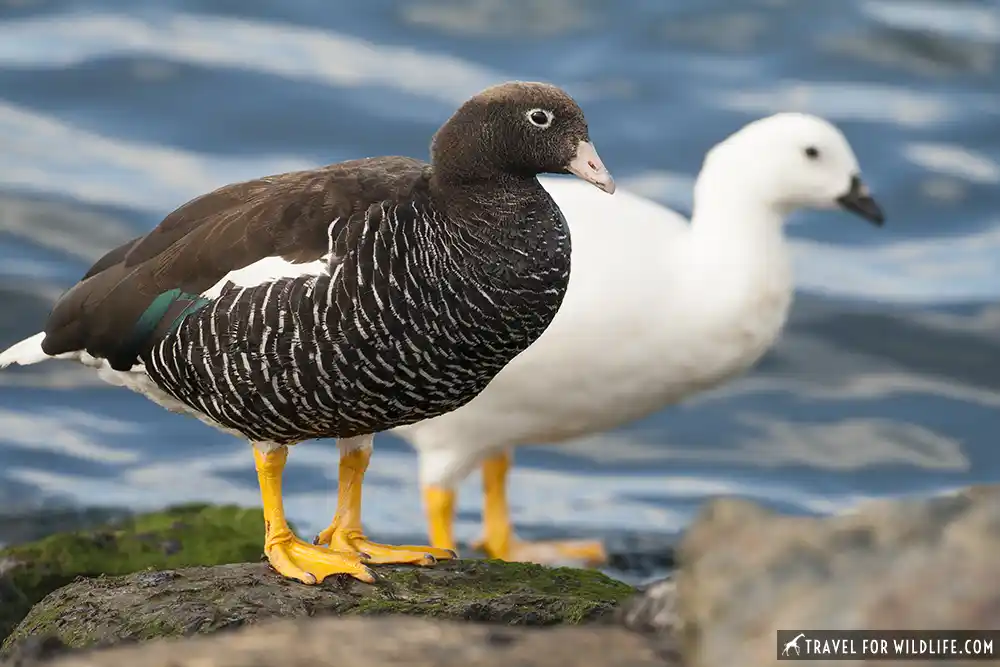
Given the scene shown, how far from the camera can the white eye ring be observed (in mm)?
5682

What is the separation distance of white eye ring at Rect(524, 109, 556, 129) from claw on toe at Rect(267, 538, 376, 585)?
1.64 metres

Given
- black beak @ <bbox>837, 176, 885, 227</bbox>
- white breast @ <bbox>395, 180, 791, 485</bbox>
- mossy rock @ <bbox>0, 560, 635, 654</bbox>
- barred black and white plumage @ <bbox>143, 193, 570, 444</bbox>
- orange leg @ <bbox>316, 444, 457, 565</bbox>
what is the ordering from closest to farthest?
mossy rock @ <bbox>0, 560, 635, 654</bbox> < barred black and white plumage @ <bbox>143, 193, 570, 444</bbox> < orange leg @ <bbox>316, 444, 457, 565</bbox> < white breast @ <bbox>395, 180, 791, 485</bbox> < black beak @ <bbox>837, 176, 885, 227</bbox>

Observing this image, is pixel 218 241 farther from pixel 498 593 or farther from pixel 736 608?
pixel 736 608

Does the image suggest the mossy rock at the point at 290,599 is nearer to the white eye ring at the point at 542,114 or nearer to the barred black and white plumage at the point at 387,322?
the barred black and white plumage at the point at 387,322

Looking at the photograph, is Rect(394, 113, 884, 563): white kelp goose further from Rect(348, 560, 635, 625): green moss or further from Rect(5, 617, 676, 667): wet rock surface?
Rect(5, 617, 676, 667): wet rock surface

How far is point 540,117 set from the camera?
5.70 metres

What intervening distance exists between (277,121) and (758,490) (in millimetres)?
5794

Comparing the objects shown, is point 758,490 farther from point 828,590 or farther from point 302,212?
point 828,590

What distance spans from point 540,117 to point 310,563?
174cm

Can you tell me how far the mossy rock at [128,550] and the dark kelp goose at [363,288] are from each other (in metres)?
1.06

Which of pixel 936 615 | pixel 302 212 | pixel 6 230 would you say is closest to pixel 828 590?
pixel 936 615

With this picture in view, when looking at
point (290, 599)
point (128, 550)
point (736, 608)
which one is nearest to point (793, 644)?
point (736, 608)

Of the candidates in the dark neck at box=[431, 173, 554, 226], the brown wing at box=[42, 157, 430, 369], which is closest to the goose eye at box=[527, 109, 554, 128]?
the dark neck at box=[431, 173, 554, 226]

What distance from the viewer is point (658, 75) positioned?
52.9 ft
